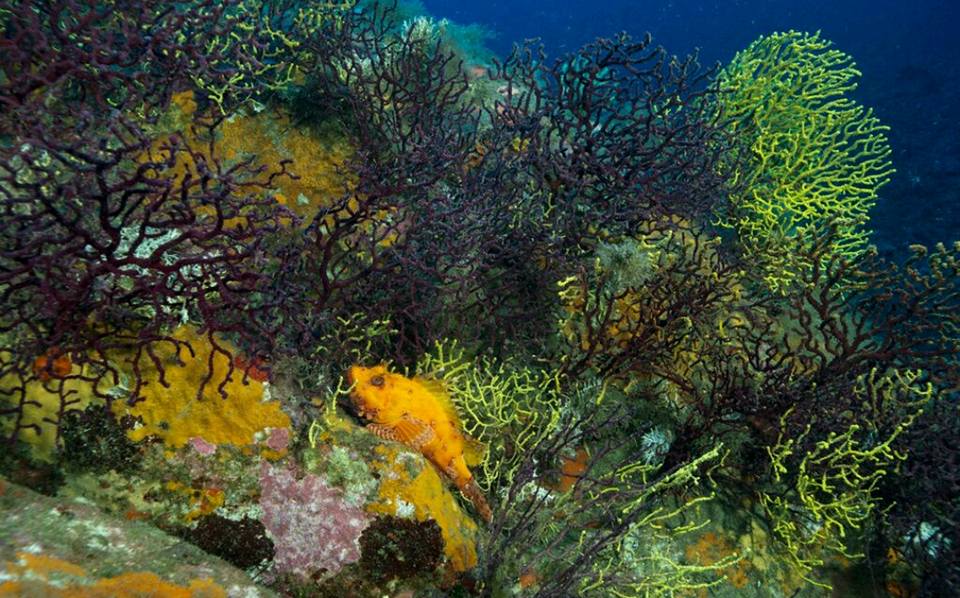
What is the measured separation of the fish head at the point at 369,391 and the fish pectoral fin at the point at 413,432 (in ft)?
0.54

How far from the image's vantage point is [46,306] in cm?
266

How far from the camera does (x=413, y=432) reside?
3.61 metres

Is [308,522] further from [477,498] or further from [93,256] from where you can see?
[93,256]

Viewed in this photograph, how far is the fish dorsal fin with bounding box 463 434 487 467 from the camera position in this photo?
13.7ft

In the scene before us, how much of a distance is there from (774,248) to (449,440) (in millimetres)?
4675

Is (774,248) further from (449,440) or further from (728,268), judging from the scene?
(449,440)

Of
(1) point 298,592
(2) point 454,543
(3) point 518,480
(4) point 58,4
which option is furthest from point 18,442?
(4) point 58,4

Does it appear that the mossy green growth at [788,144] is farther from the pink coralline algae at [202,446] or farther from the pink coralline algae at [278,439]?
the pink coralline algae at [202,446]

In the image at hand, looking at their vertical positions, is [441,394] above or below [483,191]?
below

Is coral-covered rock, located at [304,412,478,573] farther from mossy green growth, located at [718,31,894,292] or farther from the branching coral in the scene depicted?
mossy green growth, located at [718,31,894,292]

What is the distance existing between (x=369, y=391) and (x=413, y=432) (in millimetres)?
406

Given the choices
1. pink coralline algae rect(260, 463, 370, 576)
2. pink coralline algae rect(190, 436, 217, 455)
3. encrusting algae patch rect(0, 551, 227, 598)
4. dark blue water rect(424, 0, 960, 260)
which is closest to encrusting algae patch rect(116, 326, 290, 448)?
pink coralline algae rect(190, 436, 217, 455)

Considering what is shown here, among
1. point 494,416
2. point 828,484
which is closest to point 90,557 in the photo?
point 494,416

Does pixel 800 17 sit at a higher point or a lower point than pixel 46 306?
higher
